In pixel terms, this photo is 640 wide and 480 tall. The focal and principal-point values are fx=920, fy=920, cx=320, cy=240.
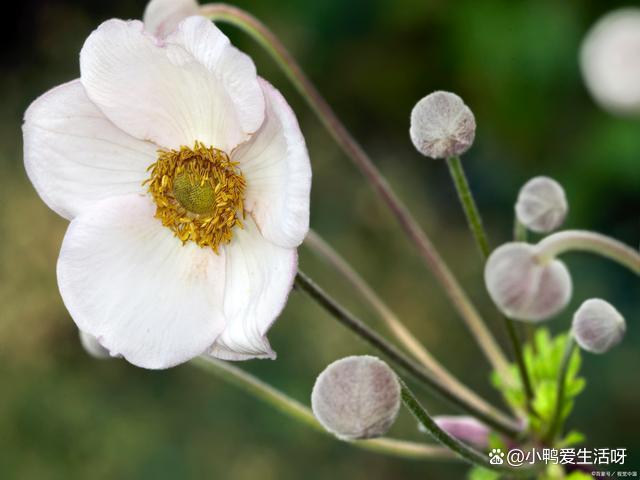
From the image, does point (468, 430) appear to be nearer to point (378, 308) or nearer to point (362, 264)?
point (378, 308)

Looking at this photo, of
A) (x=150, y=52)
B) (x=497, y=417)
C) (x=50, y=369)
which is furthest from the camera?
(x=50, y=369)

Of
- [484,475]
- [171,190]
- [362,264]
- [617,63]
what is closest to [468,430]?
[484,475]

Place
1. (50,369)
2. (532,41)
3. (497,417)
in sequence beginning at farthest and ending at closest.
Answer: (50,369), (532,41), (497,417)

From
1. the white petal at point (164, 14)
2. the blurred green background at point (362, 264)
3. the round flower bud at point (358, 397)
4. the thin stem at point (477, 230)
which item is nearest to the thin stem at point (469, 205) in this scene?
the thin stem at point (477, 230)

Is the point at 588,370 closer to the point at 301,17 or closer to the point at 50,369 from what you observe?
the point at 301,17

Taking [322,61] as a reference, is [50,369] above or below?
below

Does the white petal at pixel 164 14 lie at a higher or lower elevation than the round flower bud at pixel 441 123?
lower

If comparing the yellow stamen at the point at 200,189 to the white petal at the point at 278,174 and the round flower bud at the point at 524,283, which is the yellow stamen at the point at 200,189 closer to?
the white petal at the point at 278,174

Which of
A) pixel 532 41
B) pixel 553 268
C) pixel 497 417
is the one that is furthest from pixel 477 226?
pixel 532 41
